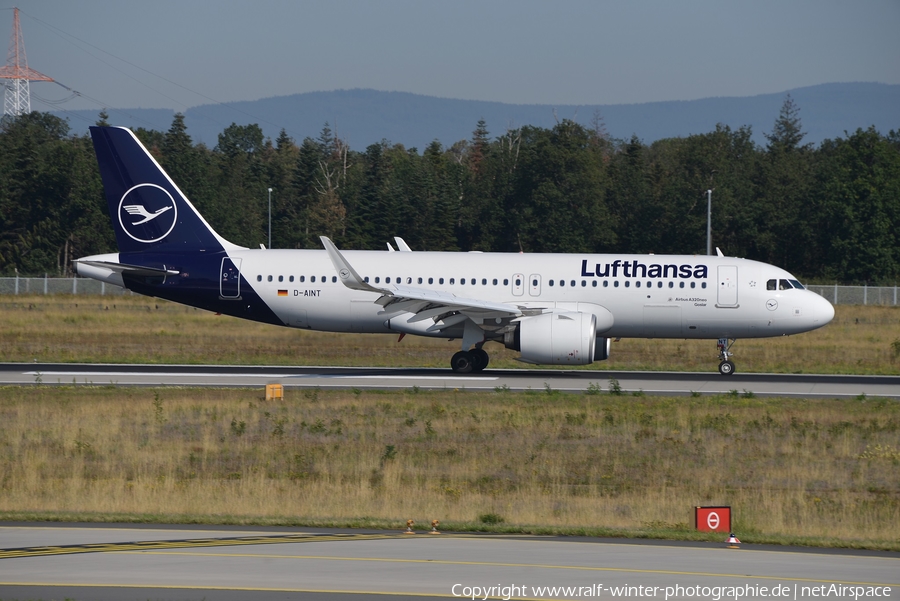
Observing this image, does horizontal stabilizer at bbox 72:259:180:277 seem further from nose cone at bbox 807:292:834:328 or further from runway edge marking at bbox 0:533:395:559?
runway edge marking at bbox 0:533:395:559

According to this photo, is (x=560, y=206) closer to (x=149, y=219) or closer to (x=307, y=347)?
(x=307, y=347)

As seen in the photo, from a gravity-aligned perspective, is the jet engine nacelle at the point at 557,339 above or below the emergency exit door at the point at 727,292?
below

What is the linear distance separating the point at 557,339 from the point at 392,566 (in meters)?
18.1

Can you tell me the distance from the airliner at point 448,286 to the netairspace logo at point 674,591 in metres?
19.8

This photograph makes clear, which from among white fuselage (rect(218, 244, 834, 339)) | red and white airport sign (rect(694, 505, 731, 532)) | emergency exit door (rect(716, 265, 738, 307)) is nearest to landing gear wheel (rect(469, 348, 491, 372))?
white fuselage (rect(218, 244, 834, 339))

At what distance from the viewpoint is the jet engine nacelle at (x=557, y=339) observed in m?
28.8

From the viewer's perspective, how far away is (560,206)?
78.9 metres

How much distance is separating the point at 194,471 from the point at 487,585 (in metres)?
9.28

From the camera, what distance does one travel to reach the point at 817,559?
11.9 m

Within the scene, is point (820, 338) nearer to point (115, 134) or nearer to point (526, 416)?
point (526, 416)

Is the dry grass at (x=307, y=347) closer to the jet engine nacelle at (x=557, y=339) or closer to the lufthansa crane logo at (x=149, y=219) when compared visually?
the lufthansa crane logo at (x=149, y=219)

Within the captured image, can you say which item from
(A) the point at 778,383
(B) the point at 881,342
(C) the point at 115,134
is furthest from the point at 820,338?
(C) the point at 115,134

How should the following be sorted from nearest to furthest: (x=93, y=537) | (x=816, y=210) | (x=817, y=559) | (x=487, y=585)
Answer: (x=487, y=585) → (x=817, y=559) → (x=93, y=537) → (x=816, y=210)

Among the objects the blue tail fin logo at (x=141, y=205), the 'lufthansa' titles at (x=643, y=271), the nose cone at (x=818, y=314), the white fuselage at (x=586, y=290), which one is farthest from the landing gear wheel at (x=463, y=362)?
the nose cone at (x=818, y=314)
